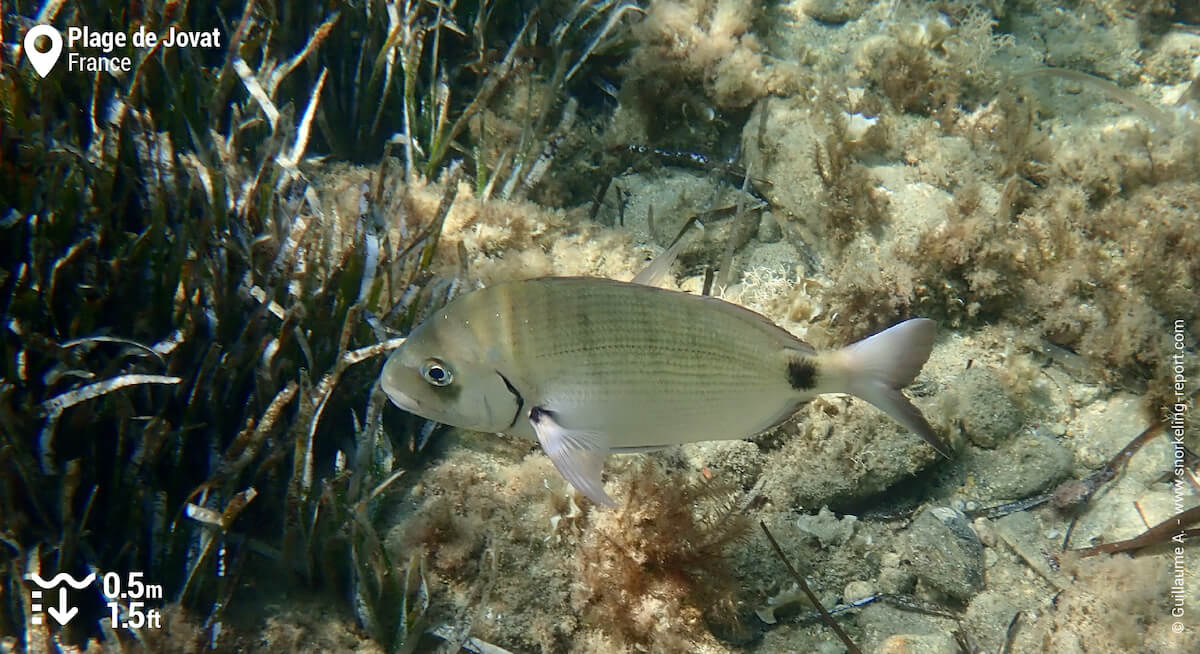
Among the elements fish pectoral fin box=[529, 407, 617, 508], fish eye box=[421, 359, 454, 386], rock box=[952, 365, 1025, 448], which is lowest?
rock box=[952, 365, 1025, 448]

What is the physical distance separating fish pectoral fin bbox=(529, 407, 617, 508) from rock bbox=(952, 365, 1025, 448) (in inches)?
99.3

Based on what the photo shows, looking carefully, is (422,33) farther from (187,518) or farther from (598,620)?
(598,620)

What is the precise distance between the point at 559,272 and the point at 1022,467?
9.21 feet

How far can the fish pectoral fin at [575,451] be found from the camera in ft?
5.93

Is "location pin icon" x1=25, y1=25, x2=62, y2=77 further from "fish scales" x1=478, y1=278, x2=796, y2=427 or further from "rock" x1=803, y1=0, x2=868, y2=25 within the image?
"rock" x1=803, y1=0, x2=868, y2=25

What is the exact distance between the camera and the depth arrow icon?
7.39 feet

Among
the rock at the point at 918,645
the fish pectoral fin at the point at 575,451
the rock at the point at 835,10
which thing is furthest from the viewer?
the rock at the point at 835,10

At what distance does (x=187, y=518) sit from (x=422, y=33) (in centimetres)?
370

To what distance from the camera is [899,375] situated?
6.68 ft

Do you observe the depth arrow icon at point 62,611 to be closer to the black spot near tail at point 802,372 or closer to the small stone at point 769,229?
the black spot near tail at point 802,372

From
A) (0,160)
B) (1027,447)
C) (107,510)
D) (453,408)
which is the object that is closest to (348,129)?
(0,160)

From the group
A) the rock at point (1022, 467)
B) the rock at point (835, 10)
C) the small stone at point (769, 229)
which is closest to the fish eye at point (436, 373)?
the rock at point (1022, 467)

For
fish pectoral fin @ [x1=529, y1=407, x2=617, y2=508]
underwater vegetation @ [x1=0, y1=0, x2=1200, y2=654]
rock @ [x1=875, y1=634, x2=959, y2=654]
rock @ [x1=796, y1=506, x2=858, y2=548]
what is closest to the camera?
fish pectoral fin @ [x1=529, y1=407, x2=617, y2=508]

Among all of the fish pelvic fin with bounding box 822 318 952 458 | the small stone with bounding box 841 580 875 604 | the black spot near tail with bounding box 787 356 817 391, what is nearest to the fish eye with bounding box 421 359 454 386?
the black spot near tail with bounding box 787 356 817 391
